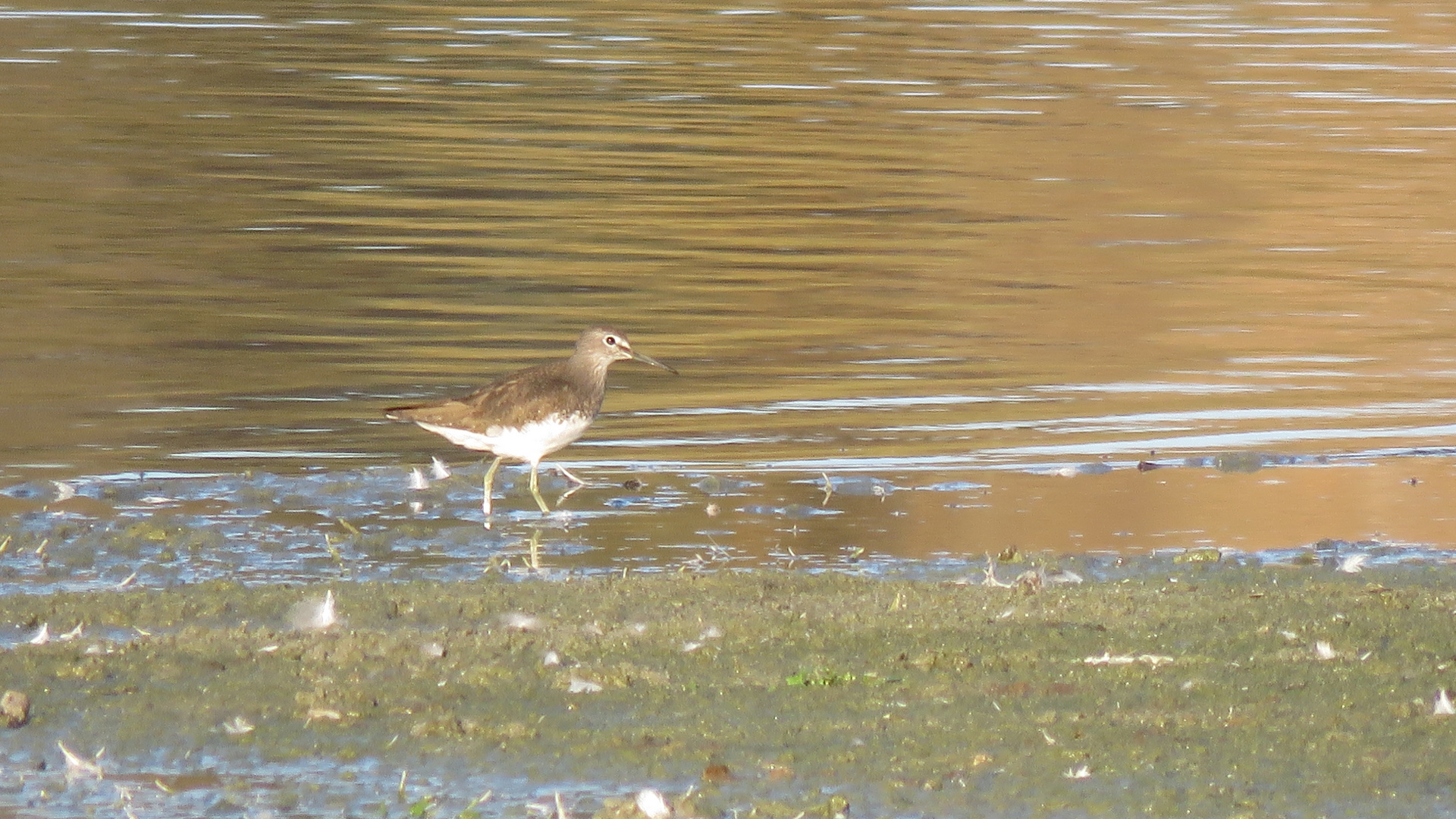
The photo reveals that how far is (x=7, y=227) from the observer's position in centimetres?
1889

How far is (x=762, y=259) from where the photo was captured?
1811 centimetres

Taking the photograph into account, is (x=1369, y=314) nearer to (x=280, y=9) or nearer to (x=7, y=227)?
(x=7, y=227)

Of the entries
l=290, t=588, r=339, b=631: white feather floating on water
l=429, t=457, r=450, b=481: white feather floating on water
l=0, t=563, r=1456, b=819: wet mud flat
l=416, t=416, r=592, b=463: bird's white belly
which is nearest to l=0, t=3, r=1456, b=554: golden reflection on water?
l=429, t=457, r=450, b=481: white feather floating on water

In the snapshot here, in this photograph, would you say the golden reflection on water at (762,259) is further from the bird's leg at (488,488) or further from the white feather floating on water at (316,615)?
the white feather floating on water at (316,615)

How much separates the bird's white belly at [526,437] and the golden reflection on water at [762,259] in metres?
0.89

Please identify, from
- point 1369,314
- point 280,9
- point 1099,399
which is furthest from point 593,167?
point 280,9

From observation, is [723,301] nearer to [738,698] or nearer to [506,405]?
[506,405]

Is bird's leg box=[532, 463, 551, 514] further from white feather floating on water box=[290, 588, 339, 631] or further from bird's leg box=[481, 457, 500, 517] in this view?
white feather floating on water box=[290, 588, 339, 631]

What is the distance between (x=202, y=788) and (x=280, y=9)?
37.6m

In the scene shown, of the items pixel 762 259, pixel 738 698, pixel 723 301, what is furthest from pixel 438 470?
pixel 762 259

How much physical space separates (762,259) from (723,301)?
1.89m

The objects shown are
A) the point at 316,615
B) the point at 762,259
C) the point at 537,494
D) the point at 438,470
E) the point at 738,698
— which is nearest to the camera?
the point at 738,698

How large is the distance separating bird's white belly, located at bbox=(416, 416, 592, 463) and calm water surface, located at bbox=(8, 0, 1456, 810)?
0.28 meters

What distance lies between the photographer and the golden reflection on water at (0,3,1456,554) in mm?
11922
